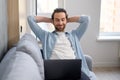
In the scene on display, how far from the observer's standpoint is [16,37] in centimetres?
251

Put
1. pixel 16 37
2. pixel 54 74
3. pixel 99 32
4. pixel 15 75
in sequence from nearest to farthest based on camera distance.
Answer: pixel 15 75
pixel 54 74
pixel 16 37
pixel 99 32

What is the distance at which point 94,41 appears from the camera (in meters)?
3.72

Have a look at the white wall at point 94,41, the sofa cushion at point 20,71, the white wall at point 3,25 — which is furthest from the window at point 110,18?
the sofa cushion at point 20,71

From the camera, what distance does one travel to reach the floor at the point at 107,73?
3.33 meters

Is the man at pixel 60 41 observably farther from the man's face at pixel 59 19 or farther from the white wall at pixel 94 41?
the white wall at pixel 94 41

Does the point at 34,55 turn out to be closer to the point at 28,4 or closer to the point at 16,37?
the point at 16,37

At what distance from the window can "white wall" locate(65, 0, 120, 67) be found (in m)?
0.23

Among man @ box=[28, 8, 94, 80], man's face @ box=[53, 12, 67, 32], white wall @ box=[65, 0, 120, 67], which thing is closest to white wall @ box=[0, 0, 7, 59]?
man @ box=[28, 8, 94, 80]

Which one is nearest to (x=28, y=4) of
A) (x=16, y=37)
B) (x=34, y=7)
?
(x=34, y=7)

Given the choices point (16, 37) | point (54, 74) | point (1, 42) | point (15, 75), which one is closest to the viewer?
point (15, 75)

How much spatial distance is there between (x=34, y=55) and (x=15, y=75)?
567 millimetres

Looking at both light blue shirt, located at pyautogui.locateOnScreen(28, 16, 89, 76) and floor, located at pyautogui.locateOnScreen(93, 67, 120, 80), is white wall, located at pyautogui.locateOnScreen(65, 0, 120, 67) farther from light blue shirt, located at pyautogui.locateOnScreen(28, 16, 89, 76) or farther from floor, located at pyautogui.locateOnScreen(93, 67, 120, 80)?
light blue shirt, located at pyautogui.locateOnScreen(28, 16, 89, 76)

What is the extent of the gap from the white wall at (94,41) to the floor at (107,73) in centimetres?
13

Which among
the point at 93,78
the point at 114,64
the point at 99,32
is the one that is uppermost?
the point at 99,32
